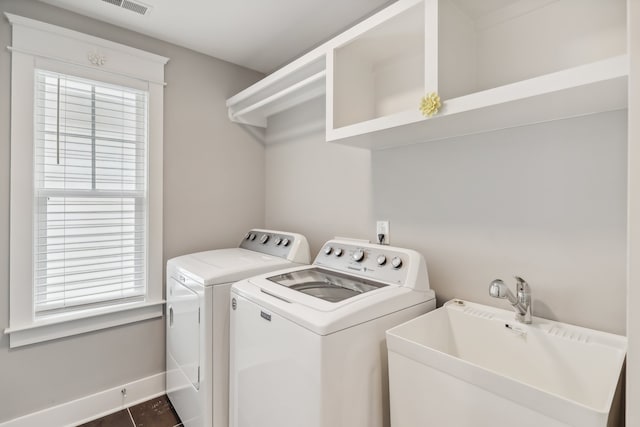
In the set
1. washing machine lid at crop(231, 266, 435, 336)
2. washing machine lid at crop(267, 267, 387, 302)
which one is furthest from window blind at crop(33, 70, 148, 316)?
washing machine lid at crop(267, 267, 387, 302)

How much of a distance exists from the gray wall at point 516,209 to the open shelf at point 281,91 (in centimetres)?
49

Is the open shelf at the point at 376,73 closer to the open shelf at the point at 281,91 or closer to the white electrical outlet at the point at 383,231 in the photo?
the open shelf at the point at 281,91

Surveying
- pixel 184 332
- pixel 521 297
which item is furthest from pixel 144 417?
pixel 521 297

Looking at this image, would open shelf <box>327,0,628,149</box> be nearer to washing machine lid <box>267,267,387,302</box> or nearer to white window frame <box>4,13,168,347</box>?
washing machine lid <box>267,267,387,302</box>

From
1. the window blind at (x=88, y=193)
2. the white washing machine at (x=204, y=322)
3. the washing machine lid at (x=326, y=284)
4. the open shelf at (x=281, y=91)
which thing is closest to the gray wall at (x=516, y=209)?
the washing machine lid at (x=326, y=284)

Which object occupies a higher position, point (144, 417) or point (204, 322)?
point (204, 322)

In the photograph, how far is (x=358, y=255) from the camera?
167 centimetres

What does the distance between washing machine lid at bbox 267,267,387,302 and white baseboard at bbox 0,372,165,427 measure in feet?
4.65

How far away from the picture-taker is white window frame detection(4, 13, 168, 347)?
1.71 m

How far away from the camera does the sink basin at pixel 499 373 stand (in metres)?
0.84

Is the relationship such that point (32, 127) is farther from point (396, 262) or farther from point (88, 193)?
point (396, 262)

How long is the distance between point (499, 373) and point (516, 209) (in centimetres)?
69

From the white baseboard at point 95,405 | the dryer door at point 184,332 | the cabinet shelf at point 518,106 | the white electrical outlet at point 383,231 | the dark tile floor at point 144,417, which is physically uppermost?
the cabinet shelf at point 518,106

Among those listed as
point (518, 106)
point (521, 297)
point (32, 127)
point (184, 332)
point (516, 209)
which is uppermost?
point (32, 127)
